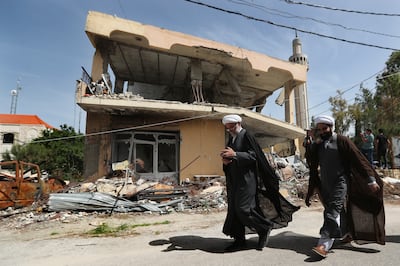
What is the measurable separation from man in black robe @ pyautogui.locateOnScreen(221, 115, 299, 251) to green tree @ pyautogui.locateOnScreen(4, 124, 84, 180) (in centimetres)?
2102

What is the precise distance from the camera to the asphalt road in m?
2.74

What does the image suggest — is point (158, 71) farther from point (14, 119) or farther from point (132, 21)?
point (14, 119)

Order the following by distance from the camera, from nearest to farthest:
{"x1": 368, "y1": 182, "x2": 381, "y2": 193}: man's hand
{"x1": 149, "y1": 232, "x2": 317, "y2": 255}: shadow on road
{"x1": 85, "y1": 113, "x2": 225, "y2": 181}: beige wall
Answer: {"x1": 368, "y1": 182, "x2": 381, "y2": 193}: man's hand, {"x1": 149, "y1": 232, "x2": 317, "y2": 255}: shadow on road, {"x1": 85, "y1": 113, "x2": 225, "y2": 181}: beige wall

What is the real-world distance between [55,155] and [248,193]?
2626cm

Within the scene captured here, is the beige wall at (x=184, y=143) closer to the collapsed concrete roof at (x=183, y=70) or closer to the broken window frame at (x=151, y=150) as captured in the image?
the broken window frame at (x=151, y=150)

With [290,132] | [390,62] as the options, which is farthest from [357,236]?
[390,62]

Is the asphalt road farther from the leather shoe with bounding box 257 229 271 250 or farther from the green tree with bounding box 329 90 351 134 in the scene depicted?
the green tree with bounding box 329 90 351 134

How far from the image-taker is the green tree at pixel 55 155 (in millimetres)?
21000

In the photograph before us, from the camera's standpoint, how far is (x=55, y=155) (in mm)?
25078

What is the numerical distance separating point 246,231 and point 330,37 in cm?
737

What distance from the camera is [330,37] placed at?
8.34 metres

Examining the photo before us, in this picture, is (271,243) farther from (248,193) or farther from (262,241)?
(248,193)

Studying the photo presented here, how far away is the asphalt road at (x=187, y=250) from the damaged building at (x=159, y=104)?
5.49 meters

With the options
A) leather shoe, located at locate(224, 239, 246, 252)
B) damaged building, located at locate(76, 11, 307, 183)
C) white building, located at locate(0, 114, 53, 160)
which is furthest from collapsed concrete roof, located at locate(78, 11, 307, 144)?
white building, located at locate(0, 114, 53, 160)
